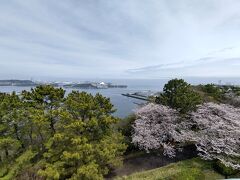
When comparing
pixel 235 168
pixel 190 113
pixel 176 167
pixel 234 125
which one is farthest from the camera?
pixel 190 113

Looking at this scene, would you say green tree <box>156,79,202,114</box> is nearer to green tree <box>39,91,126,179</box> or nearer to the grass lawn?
the grass lawn

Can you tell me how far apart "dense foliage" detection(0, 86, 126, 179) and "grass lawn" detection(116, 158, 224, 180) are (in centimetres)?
191

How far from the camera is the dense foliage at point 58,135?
43.1 ft

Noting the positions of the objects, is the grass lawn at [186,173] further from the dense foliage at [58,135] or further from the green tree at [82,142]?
the dense foliage at [58,135]

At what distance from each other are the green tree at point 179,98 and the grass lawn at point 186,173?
5.05 meters

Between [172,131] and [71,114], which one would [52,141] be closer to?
[71,114]

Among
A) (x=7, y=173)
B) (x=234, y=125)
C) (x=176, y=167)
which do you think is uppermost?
(x=234, y=125)

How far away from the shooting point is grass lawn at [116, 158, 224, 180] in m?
12.4

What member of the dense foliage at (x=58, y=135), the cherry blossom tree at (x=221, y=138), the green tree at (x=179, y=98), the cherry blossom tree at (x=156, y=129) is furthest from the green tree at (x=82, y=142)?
the green tree at (x=179, y=98)

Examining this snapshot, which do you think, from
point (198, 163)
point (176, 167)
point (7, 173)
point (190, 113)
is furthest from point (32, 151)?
point (190, 113)

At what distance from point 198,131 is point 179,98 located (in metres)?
3.55

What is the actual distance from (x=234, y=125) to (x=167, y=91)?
7409mm

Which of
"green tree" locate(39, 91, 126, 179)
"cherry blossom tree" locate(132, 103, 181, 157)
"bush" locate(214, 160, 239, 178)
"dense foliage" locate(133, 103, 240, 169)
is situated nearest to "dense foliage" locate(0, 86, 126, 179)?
"green tree" locate(39, 91, 126, 179)

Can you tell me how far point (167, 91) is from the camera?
2155 centimetres
